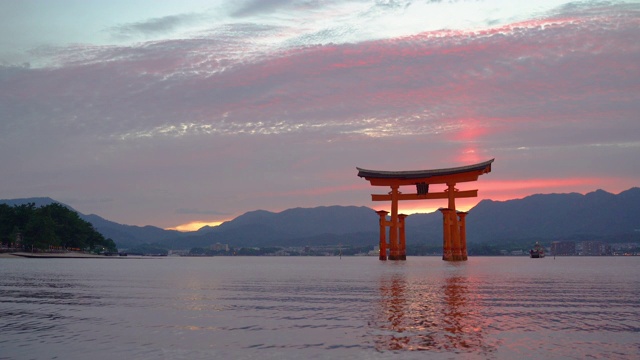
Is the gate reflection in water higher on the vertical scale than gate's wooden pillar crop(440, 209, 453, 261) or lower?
lower

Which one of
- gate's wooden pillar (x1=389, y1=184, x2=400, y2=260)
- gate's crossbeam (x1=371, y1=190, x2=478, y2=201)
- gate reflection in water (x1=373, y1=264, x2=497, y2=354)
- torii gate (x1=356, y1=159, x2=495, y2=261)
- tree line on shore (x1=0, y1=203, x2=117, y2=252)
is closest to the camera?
gate reflection in water (x1=373, y1=264, x2=497, y2=354)

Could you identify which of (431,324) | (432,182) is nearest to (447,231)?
(432,182)

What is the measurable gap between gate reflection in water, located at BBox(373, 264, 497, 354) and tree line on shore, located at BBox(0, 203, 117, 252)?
129 metres

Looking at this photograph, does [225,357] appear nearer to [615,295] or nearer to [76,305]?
[76,305]

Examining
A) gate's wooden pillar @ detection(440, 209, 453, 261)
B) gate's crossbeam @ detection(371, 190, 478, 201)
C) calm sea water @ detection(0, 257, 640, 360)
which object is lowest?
calm sea water @ detection(0, 257, 640, 360)

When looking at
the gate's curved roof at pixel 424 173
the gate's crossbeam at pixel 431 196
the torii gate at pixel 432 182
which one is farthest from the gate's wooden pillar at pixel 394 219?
the gate's curved roof at pixel 424 173

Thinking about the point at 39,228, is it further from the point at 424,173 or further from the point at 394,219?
the point at 424,173

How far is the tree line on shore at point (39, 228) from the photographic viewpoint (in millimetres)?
143625

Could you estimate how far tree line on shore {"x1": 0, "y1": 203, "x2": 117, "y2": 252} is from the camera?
143625mm

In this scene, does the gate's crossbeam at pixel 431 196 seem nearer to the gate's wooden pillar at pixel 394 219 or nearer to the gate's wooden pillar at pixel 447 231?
the gate's wooden pillar at pixel 394 219

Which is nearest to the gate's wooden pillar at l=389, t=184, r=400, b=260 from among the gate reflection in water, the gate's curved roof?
the gate's curved roof

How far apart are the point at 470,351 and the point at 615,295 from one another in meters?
22.6

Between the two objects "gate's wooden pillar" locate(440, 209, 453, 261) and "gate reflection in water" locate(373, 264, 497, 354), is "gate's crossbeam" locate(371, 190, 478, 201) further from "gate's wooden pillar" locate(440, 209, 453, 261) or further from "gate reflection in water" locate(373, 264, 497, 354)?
"gate reflection in water" locate(373, 264, 497, 354)

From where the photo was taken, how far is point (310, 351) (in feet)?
55.8
